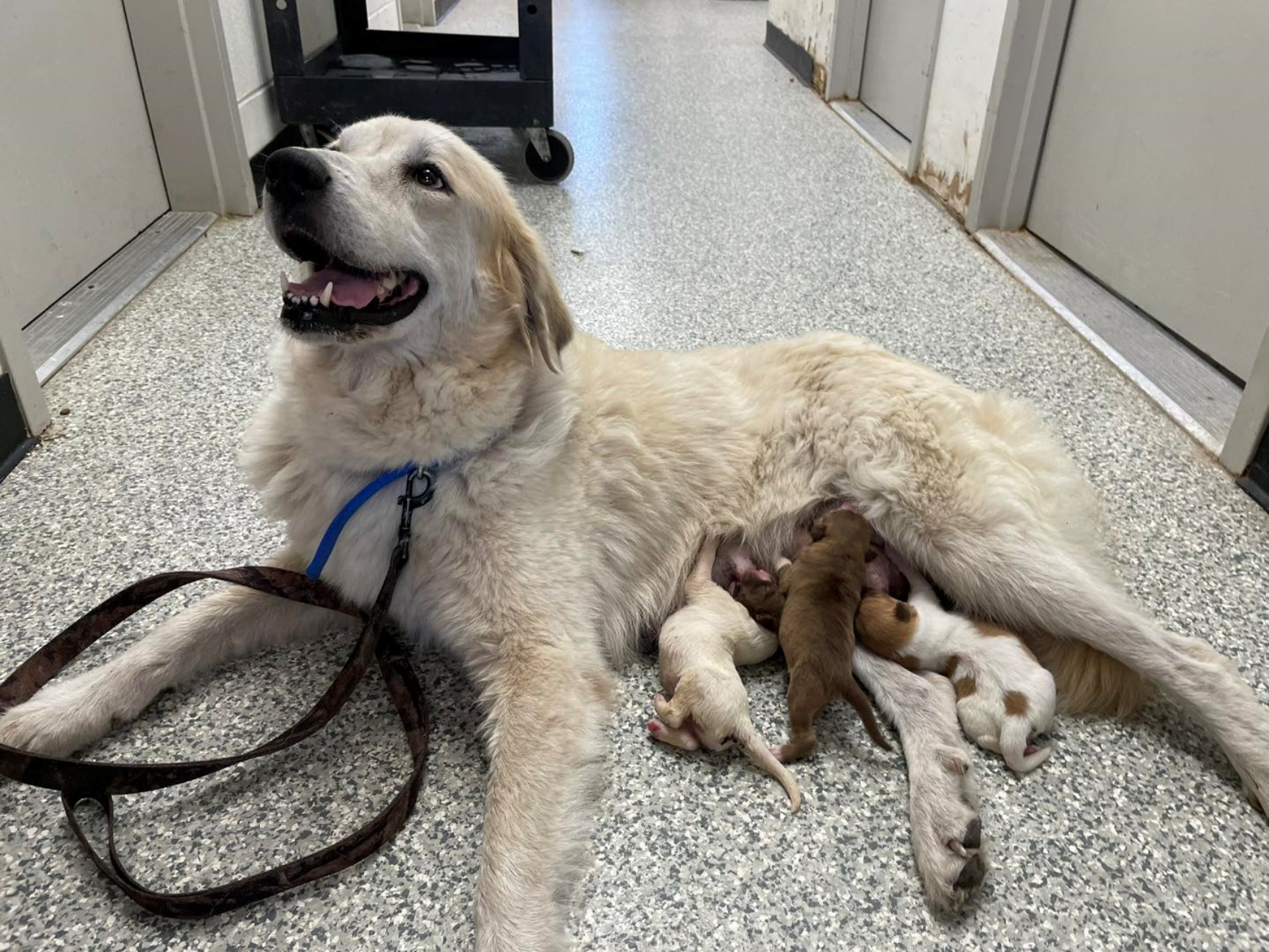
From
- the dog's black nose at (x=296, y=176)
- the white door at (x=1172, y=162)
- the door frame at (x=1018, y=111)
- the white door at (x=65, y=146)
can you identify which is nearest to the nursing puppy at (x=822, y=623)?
the dog's black nose at (x=296, y=176)

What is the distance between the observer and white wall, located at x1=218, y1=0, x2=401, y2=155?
3.40m

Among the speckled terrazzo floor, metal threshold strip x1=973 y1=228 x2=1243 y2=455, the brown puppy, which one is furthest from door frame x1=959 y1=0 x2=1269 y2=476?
the brown puppy

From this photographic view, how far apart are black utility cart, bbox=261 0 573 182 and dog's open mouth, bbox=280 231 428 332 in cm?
245

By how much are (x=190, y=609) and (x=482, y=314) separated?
72cm

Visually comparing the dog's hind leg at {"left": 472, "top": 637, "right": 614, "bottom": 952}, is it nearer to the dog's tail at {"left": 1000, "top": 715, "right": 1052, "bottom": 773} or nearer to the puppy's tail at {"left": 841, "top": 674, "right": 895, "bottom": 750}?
the puppy's tail at {"left": 841, "top": 674, "right": 895, "bottom": 750}

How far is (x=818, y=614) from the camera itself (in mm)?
1467

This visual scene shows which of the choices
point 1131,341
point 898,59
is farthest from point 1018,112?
point 898,59

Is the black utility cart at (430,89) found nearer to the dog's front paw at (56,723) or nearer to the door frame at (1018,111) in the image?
the door frame at (1018,111)

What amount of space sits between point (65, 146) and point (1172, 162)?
3.38 m

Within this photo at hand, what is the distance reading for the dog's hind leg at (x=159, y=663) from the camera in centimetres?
135

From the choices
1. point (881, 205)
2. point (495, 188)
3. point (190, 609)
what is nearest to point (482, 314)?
point (495, 188)

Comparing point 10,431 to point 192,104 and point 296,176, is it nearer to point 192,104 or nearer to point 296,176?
point 296,176

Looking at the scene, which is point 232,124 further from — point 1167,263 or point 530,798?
point 1167,263

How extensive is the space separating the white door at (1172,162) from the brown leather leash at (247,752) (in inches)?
91.8
